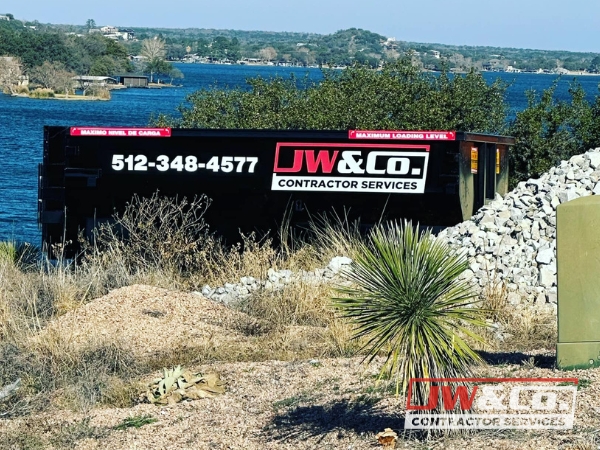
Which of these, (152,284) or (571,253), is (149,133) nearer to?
(152,284)

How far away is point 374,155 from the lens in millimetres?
12688

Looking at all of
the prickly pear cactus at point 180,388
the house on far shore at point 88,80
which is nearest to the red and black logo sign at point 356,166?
the prickly pear cactus at point 180,388

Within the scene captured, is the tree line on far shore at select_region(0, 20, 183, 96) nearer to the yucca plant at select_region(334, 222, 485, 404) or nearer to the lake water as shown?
the lake water

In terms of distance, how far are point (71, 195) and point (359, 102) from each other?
896 centimetres

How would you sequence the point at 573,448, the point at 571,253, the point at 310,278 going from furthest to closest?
the point at 310,278
the point at 571,253
the point at 573,448

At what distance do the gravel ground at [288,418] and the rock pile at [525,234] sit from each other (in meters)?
2.97

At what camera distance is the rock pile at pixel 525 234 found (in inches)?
424

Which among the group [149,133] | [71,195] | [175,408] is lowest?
[175,408]

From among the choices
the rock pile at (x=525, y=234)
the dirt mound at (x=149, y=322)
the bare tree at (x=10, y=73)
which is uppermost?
the bare tree at (x=10, y=73)

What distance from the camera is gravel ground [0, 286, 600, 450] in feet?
19.2

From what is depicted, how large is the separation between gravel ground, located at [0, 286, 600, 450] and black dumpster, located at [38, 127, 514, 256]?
471 cm

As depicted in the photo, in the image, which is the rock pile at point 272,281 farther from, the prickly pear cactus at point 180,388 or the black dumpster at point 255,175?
the prickly pear cactus at point 180,388

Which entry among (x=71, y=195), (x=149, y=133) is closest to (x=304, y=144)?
(x=149, y=133)

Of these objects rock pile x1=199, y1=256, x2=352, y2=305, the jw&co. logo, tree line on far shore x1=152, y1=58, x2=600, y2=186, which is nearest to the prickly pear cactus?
the jw&co. logo
